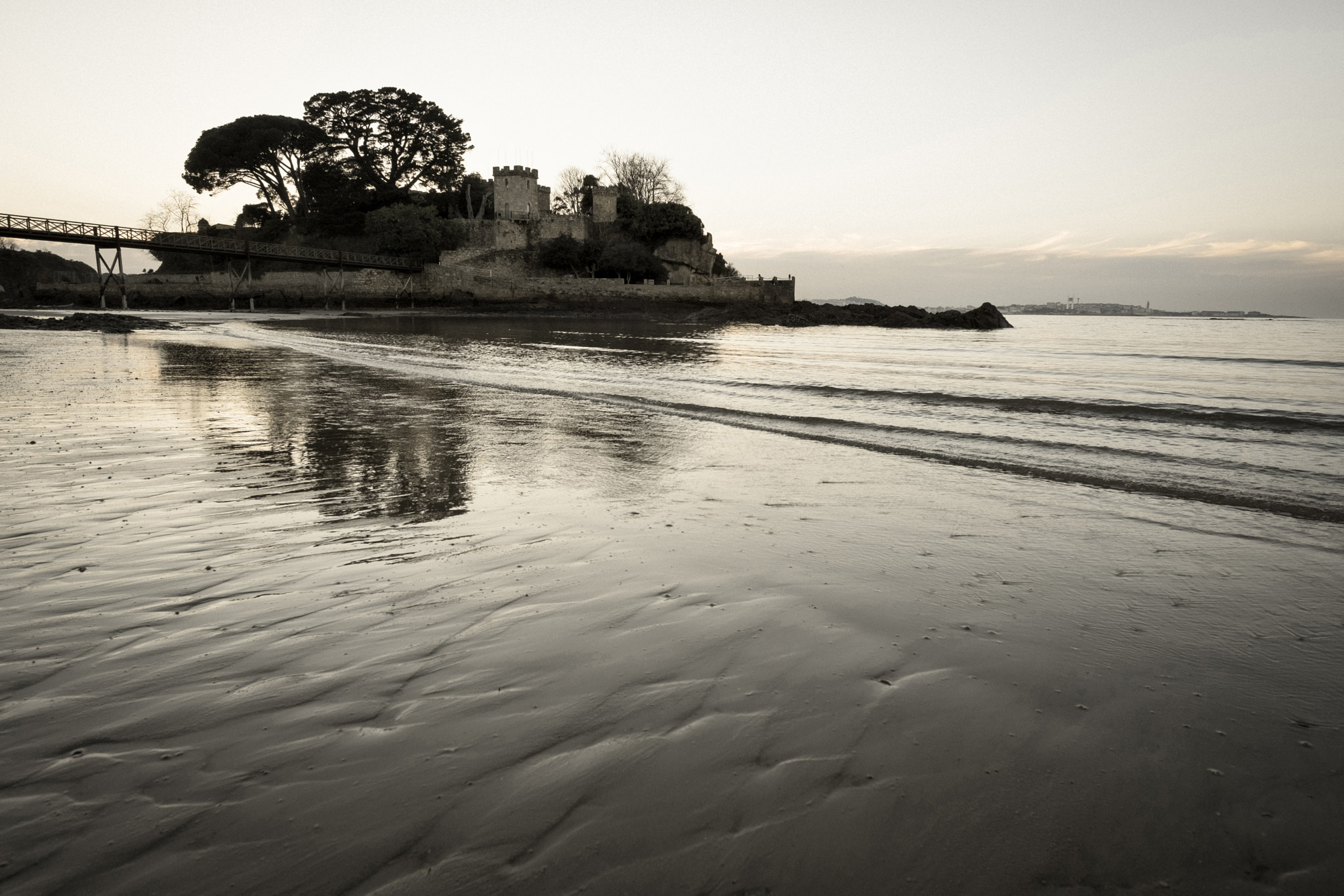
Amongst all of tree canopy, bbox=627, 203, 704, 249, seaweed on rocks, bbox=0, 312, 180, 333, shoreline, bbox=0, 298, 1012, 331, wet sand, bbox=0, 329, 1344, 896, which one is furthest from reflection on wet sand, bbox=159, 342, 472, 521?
tree canopy, bbox=627, 203, 704, 249

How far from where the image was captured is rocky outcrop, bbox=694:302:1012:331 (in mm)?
49500

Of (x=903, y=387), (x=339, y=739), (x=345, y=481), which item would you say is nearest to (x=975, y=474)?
(x=345, y=481)

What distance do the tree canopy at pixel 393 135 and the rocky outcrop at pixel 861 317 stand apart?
28.8m

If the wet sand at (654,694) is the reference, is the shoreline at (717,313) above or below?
above

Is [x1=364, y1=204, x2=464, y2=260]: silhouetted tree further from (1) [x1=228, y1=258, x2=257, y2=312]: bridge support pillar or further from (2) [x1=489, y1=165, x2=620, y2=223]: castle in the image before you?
(1) [x1=228, y1=258, x2=257, y2=312]: bridge support pillar

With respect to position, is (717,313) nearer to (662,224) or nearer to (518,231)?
(662,224)

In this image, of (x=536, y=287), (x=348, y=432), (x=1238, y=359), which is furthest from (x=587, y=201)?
(x=348, y=432)

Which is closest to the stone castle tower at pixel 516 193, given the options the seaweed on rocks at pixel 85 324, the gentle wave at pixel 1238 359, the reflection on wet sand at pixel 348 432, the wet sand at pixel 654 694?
the seaweed on rocks at pixel 85 324

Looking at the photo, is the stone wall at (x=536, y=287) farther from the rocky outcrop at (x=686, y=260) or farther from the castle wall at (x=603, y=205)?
the castle wall at (x=603, y=205)

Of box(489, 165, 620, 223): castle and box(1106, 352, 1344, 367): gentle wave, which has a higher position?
box(489, 165, 620, 223): castle

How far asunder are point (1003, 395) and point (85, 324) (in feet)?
97.5

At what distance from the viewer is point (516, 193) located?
6550 centimetres

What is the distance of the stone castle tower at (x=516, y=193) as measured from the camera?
213 feet

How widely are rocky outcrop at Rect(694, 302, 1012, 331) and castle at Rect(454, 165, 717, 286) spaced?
376 inches
